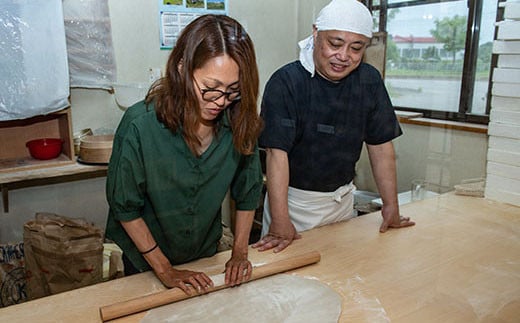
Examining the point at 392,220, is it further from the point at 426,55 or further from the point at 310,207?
the point at 426,55

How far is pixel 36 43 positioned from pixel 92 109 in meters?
0.30

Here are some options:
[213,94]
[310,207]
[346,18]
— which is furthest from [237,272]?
[346,18]

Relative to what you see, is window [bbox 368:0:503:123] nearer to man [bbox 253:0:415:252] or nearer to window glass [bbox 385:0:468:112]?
window glass [bbox 385:0:468:112]

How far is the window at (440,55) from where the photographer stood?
1570 millimetres

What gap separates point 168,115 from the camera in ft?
2.63

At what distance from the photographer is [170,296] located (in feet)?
2.52

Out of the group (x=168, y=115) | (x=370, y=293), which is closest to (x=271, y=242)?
(x=370, y=293)

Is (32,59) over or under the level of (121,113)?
over

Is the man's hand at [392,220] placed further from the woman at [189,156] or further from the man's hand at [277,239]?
the woman at [189,156]

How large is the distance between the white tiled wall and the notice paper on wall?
891mm

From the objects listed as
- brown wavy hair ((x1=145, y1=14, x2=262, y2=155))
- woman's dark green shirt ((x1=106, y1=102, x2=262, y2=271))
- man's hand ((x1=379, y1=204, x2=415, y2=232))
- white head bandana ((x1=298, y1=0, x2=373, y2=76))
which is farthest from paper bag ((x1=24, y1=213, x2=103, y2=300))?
white head bandana ((x1=298, y1=0, x2=373, y2=76))

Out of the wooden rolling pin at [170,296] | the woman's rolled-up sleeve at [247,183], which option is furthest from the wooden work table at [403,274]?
the woman's rolled-up sleeve at [247,183]

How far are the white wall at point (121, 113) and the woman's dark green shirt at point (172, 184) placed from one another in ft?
2.21

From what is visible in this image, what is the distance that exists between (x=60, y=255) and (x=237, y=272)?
2.59 ft
